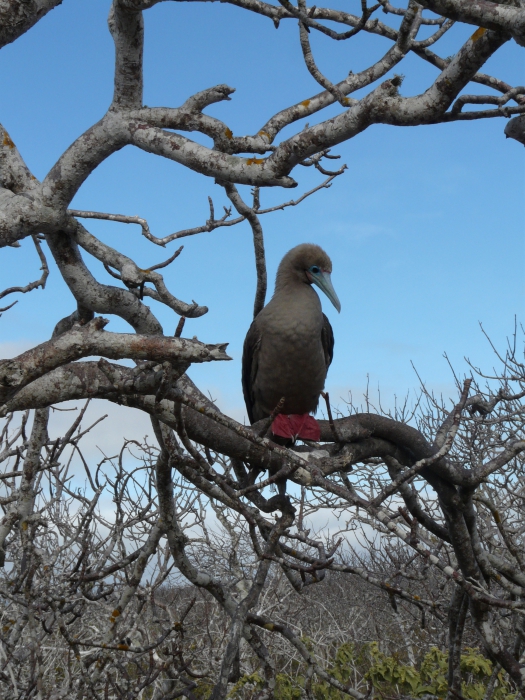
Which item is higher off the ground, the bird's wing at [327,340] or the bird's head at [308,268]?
the bird's head at [308,268]

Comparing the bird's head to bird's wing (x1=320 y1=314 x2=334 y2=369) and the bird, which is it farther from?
bird's wing (x1=320 y1=314 x2=334 y2=369)

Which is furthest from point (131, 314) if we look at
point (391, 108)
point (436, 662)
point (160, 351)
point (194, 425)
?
point (436, 662)

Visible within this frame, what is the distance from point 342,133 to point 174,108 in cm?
109

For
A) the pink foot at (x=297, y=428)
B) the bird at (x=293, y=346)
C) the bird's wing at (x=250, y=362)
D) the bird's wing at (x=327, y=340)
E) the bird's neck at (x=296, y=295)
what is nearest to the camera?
the pink foot at (x=297, y=428)

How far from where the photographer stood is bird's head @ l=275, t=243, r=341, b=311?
4641 mm

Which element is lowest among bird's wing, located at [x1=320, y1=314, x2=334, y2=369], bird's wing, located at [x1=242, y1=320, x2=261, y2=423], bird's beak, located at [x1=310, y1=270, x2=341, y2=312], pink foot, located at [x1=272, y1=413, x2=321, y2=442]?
pink foot, located at [x1=272, y1=413, x2=321, y2=442]

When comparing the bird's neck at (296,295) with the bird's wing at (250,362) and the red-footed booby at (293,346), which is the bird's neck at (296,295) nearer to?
the red-footed booby at (293,346)

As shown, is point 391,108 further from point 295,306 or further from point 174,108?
point 295,306

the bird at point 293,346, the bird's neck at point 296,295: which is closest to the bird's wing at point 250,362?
the bird at point 293,346

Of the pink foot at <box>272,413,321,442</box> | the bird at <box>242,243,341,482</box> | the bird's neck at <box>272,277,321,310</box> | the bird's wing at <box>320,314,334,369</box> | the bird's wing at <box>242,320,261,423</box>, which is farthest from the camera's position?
the bird's wing at <box>320,314,334,369</box>

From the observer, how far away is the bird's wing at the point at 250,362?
179 inches

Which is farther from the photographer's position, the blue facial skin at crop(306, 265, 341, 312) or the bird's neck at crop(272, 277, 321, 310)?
the blue facial skin at crop(306, 265, 341, 312)

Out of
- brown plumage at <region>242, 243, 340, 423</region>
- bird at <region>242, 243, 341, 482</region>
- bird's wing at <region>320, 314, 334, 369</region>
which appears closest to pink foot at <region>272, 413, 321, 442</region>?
bird at <region>242, 243, 341, 482</region>

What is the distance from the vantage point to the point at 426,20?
3859 millimetres
